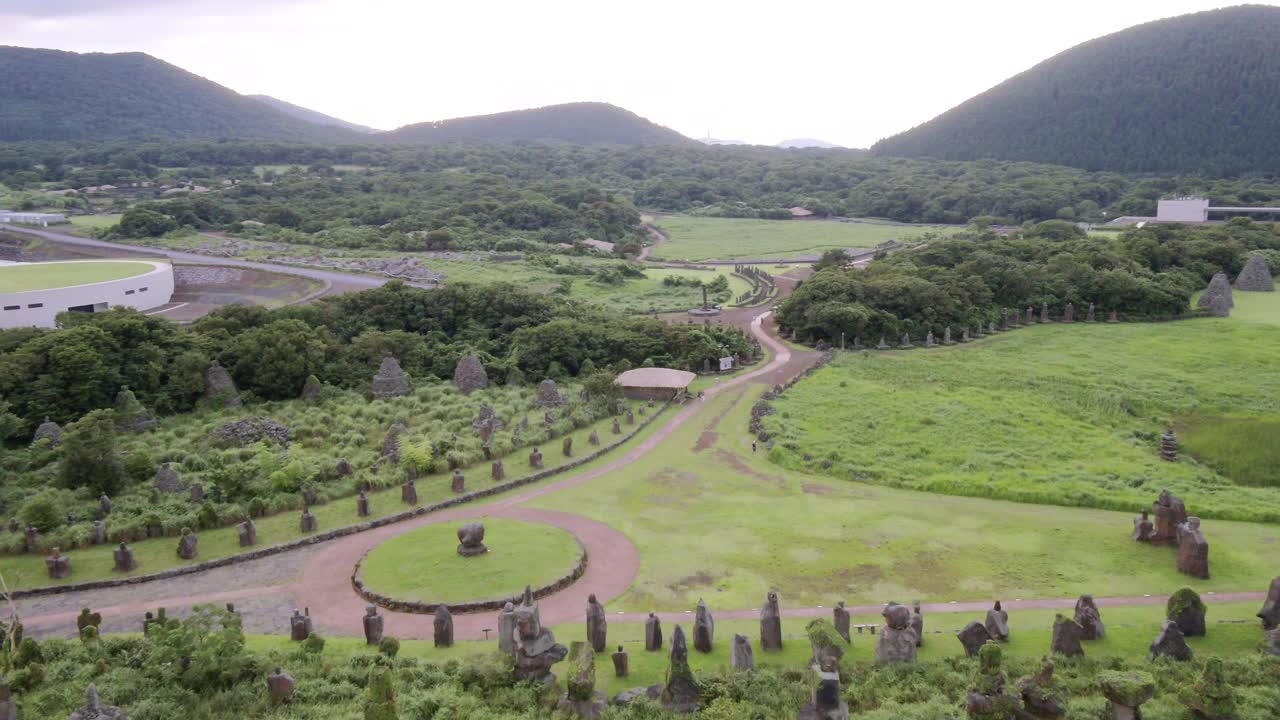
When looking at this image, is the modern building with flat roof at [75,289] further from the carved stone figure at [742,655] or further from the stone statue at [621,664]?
the carved stone figure at [742,655]

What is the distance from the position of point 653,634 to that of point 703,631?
3.46 ft

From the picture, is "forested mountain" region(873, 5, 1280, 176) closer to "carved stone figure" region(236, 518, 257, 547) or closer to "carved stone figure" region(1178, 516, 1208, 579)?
"carved stone figure" region(1178, 516, 1208, 579)

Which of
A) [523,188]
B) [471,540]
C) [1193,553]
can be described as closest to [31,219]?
[523,188]

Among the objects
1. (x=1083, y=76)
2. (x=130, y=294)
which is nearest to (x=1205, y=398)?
(x=130, y=294)

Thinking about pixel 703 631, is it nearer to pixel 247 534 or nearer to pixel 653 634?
pixel 653 634

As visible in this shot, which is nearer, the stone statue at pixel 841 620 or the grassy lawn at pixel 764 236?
the stone statue at pixel 841 620

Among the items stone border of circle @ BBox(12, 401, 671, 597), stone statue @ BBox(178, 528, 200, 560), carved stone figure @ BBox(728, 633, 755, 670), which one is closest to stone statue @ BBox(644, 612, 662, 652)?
carved stone figure @ BBox(728, 633, 755, 670)

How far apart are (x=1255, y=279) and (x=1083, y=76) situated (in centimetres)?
12835

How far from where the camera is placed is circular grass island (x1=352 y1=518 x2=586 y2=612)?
20984mm

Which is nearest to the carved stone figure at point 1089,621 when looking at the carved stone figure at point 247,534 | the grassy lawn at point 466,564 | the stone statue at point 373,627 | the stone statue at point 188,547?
the grassy lawn at point 466,564

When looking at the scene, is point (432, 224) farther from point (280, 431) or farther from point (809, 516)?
point (809, 516)

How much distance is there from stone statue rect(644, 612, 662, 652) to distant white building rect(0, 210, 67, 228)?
318 ft

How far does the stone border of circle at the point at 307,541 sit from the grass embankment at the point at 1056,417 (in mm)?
8315

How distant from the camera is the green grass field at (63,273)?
51.4 meters
